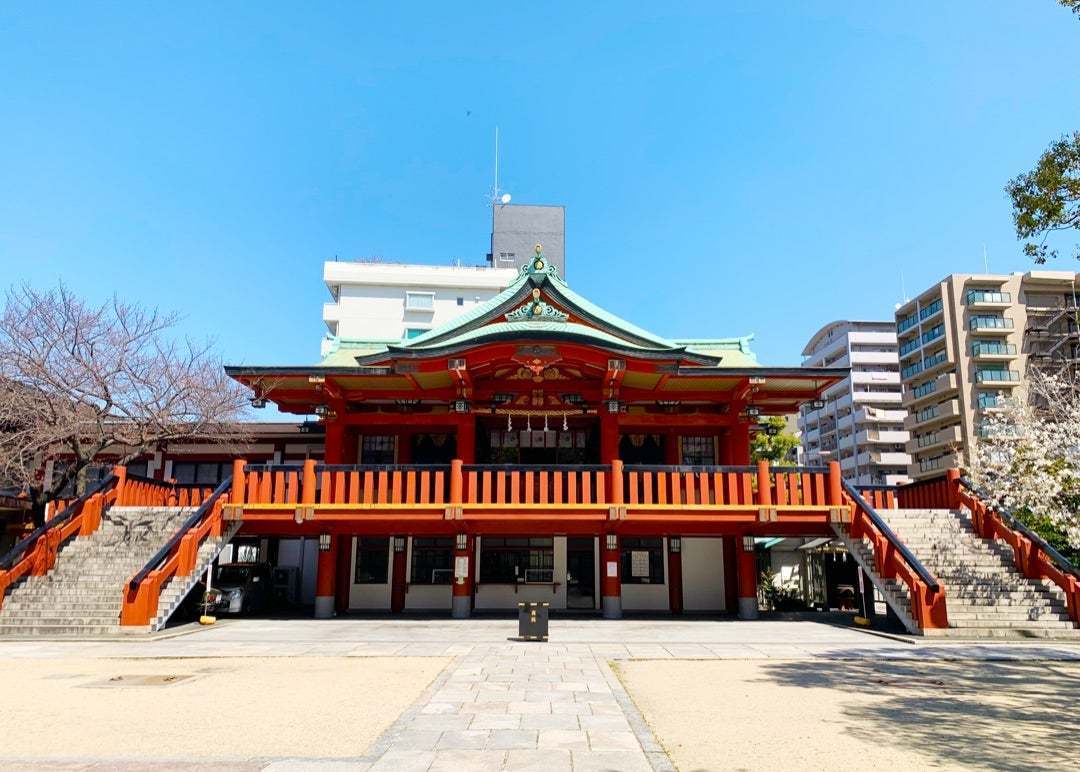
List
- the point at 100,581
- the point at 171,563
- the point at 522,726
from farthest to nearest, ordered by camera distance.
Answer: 1. the point at 100,581
2. the point at 171,563
3. the point at 522,726

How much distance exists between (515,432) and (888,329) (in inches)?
2460

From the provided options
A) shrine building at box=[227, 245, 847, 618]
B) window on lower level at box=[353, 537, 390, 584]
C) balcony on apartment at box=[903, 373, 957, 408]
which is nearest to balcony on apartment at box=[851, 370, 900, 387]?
balcony on apartment at box=[903, 373, 957, 408]

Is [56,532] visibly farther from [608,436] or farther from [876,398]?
[876,398]

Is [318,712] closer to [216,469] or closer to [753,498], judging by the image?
[753,498]

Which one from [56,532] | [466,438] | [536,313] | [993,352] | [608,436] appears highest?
[993,352]

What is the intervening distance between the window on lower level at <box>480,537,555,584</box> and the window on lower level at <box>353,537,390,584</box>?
9.75 feet

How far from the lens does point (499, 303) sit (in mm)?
20359

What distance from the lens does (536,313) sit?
19.8 metres

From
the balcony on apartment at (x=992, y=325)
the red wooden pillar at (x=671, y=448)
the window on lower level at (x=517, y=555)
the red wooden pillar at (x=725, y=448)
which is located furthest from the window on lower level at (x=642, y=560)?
the balcony on apartment at (x=992, y=325)

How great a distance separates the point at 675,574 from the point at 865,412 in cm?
5457

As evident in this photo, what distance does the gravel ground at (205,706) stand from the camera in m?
6.48

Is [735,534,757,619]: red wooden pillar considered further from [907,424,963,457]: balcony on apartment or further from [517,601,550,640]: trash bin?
[907,424,963,457]: balcony on apartment

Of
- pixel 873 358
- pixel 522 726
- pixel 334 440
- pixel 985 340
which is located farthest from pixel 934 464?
pixel 522 726

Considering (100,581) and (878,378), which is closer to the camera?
(100,581)
